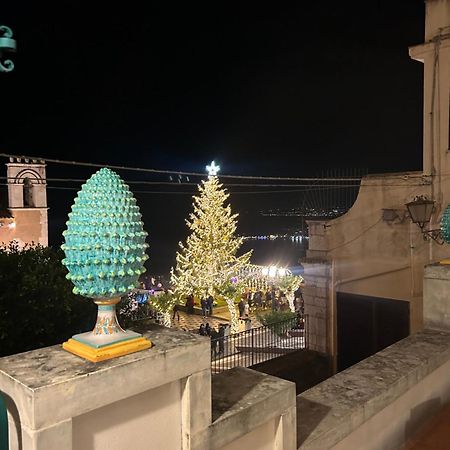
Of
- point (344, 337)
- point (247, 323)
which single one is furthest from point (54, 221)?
point (344, 337)

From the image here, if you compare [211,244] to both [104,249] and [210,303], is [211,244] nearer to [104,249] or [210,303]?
[210,303]

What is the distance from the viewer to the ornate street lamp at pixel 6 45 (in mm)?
3938

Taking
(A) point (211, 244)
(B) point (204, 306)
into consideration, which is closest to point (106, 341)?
(B) point (204, 306)

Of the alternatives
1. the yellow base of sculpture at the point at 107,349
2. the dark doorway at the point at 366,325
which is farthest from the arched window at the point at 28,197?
the yellow base of sculpture at the point at 107,349

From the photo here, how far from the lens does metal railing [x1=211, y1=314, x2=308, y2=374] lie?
14414mm

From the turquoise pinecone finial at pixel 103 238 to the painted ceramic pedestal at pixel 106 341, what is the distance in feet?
0.53

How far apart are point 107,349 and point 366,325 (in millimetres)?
10606

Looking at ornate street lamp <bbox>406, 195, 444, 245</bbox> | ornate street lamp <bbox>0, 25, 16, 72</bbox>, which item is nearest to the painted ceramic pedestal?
ornate street lamp <bbox>0, 25, 16, 72</bbox>

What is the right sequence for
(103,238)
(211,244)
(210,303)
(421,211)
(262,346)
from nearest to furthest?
(103,238)
(421,211)
(262,346)
(210,303)
(211,244)

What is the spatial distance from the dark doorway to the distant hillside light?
33.2 feet

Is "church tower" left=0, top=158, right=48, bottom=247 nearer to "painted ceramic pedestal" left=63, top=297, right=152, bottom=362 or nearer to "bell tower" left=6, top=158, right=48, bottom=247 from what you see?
"bell tower" left=6, top=158, right=48, bottom=247

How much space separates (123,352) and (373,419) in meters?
2.66

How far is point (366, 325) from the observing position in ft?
39.2

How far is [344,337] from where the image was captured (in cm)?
1234
